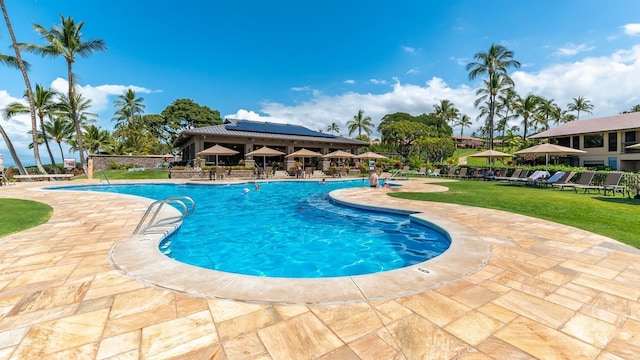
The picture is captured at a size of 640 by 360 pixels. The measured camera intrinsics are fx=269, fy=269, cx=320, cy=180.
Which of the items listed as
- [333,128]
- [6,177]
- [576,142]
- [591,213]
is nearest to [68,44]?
[6,177]

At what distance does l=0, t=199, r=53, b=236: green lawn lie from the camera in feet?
18.0

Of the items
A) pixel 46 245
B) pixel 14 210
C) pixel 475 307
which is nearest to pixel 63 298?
pixel 46 245

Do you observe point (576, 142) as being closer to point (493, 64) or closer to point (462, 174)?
point (493, 64)

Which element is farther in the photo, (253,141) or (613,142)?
(253,141)

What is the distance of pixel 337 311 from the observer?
2369mm

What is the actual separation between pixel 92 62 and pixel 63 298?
2699 cm

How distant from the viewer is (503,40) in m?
26.1

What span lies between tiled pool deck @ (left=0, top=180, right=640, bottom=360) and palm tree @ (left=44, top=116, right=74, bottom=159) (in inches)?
1354

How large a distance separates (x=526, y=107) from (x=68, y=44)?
4990 cm

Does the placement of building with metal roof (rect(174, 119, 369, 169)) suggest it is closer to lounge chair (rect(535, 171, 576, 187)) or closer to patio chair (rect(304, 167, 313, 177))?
patio chair (rect(304, 167, 313, 177))

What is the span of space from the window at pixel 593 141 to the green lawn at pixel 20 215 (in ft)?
126

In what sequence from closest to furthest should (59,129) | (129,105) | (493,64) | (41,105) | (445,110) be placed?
(41,105)
(493,64)
(59,129)
(129,105)
(445,110)

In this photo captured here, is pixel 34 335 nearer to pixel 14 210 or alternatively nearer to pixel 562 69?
pixel 14 210

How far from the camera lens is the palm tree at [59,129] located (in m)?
28.2
